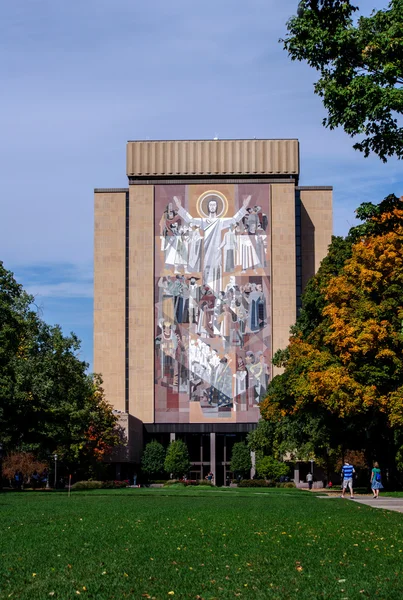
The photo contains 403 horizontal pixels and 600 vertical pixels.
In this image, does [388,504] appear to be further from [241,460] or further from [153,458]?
[153,458]

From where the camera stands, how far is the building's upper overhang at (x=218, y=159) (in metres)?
105

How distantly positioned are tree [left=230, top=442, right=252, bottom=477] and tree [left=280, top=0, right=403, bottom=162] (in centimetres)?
8201

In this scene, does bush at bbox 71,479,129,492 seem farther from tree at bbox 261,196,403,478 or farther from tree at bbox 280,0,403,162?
tree at bbox 280,0,403,162

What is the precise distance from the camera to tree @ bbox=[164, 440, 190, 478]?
320ft

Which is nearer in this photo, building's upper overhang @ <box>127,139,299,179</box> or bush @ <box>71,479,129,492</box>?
bush @ <box>71,479,129,492</box>

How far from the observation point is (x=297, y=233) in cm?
10669

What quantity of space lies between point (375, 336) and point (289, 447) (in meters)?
15.9

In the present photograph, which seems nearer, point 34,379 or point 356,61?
point 356,61

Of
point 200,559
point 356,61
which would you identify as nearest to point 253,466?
point 356,61

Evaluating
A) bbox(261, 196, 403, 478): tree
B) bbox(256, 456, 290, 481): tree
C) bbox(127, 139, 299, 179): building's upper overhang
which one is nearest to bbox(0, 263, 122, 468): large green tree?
bbox(261, 196, 403, 478): tree

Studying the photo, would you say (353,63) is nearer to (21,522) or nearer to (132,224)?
(21,522)

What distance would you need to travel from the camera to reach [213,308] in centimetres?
10169

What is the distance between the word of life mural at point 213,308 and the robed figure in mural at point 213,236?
0.11 meters

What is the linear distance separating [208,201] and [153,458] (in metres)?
28.9
